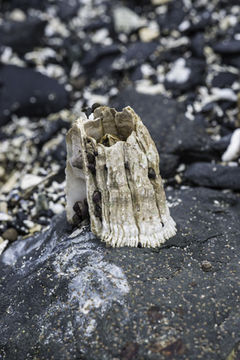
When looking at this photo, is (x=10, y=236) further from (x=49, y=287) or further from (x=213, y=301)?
(x=213, y=301)

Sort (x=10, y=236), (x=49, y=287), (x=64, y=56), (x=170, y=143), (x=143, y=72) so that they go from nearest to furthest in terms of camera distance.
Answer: (x=49, y=287)
(x=10, y=236)
(x=170, y=143)
(x=143, y=72)
(x=64, y=56)

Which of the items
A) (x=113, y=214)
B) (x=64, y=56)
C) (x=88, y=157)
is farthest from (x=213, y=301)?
(x=64, y=56)

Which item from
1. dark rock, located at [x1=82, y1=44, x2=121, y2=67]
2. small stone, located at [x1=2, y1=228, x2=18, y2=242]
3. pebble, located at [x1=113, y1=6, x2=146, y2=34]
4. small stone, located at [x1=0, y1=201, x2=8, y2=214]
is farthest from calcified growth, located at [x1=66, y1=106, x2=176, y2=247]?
pebble, located at [x1=113, y1=6, x2=146, y2=34]

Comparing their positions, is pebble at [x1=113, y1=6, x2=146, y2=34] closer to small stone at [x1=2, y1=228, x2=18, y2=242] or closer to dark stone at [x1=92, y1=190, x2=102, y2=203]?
small stone at [x1=2, y1=228, x2=18, y2=242]

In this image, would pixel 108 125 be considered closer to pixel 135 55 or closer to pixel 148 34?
pixel 135 55

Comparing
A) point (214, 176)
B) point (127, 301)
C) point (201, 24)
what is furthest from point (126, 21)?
point (127, 301)

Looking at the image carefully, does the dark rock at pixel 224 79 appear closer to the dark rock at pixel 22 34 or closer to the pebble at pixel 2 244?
the dark rock at pixel 22 34
